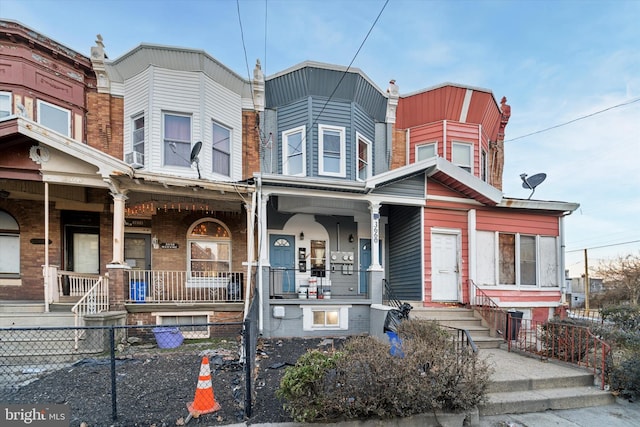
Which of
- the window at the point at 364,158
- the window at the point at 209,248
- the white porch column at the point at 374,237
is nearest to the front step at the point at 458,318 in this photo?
the white porch column at the point at 374,237

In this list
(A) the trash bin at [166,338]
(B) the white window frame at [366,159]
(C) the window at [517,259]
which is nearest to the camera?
(A) the trash bin at [166,338]

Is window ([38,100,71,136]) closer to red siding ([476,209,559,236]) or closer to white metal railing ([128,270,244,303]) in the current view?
white metal railing ([128,270,244,303])

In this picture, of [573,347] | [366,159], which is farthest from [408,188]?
[573,347]

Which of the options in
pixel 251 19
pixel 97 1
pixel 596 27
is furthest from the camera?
pixel 596 27

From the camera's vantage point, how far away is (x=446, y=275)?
360 inches

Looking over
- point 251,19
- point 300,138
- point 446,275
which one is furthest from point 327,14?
point 446,275

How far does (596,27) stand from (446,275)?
9.09 metres

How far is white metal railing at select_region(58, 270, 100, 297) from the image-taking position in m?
7.93

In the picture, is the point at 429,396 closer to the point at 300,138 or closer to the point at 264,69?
the point at 300,138

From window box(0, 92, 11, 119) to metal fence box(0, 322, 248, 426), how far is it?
5.72m

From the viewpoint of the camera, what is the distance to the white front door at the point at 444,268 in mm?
9062

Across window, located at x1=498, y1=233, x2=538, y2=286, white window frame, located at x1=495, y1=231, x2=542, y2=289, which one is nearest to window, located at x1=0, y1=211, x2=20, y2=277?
white window frame, located at x1=495, y1=231, x2=542, y2=289

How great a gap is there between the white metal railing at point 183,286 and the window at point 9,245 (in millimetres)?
3021

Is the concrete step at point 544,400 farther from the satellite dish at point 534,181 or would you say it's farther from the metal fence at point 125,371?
the satellite dish at point 534,181
